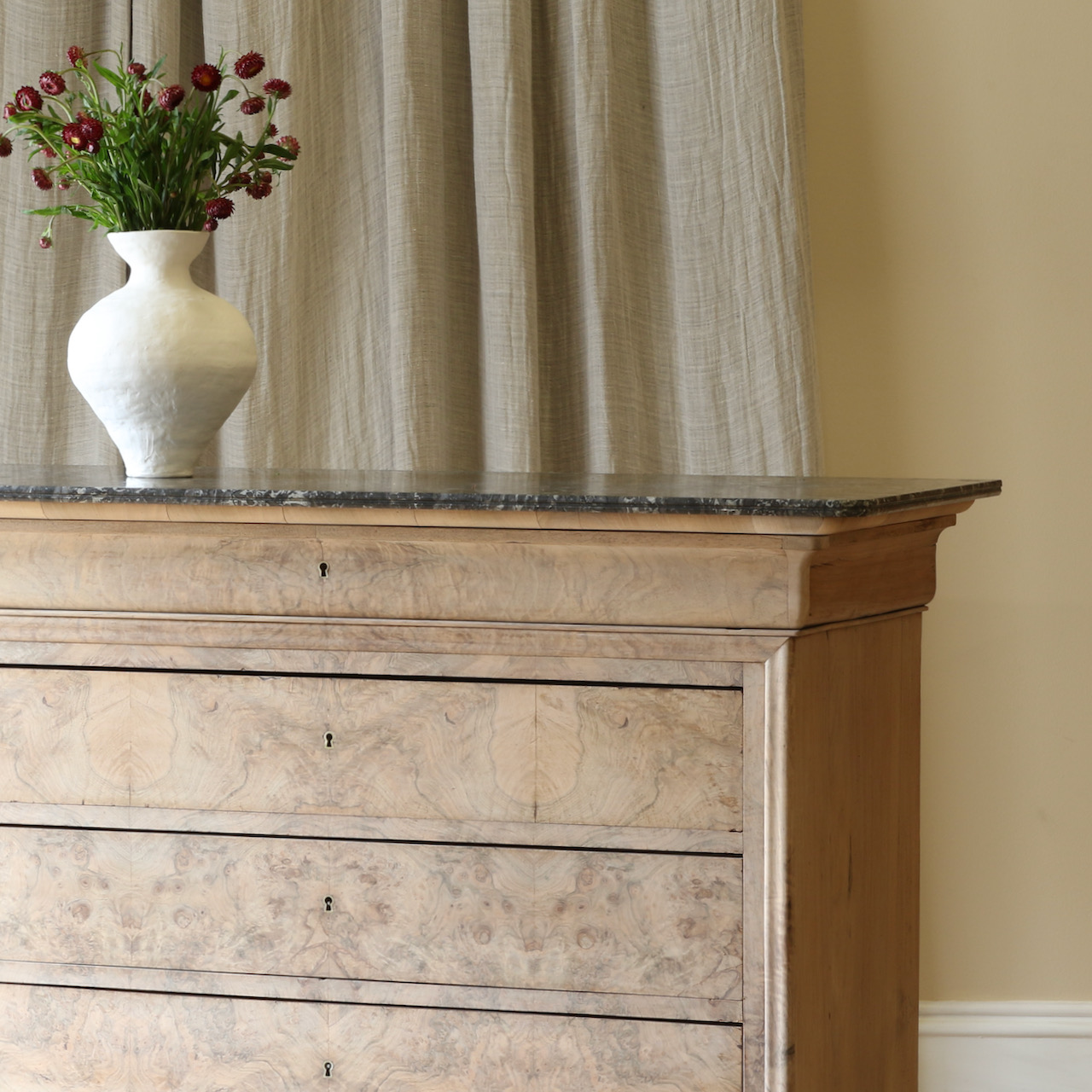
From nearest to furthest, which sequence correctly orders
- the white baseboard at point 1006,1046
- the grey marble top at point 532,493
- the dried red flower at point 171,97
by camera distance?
the grey marble top at point 532,493 → the dried red flower at point 171,97 → the white baseboard at point 1006,1046

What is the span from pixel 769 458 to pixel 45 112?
3.71ft

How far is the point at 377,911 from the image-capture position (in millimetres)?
1085


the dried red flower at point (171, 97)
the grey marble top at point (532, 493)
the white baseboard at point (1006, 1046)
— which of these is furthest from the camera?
the white baseboard at point (1006, 1046)

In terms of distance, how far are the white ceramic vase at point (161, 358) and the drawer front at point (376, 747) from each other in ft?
0.86

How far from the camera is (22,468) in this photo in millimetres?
1474

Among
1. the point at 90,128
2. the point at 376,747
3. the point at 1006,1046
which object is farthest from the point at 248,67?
the point at 1006,1046

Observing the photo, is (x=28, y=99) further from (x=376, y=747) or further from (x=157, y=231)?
(x=376, y=747)

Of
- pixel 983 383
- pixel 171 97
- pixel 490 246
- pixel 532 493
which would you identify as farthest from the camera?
pixel 983 383

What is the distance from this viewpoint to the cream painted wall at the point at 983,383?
69.3 inches

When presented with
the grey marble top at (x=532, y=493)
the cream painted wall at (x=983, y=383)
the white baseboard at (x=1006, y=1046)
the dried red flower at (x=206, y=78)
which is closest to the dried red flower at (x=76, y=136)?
the dried red flower at (x=206, y=78)

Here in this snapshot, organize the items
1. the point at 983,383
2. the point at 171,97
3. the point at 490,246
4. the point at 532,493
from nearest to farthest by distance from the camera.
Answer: the point at 532,493, the point at 171,97, the point at 490,246, the point at 983,383

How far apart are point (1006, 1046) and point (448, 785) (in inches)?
46.7

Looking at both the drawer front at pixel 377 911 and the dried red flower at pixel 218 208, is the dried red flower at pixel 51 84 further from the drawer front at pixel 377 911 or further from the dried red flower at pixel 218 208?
the drawer front at pixel 377 911

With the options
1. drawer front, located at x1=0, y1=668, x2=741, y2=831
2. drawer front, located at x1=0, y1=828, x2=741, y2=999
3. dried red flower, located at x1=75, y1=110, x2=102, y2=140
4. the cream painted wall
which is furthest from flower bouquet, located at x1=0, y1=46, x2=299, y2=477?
the cream painted wall
